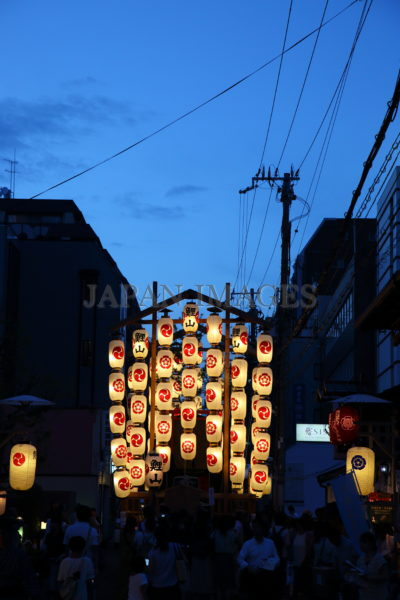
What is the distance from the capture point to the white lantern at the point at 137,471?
99.4 ft

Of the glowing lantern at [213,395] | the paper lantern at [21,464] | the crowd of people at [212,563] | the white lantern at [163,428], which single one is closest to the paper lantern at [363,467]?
the crowd of people at [212,563]

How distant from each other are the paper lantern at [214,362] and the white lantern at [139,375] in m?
1.98

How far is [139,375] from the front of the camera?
101ft

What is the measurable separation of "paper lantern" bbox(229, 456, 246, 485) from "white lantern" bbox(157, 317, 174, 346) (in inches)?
168

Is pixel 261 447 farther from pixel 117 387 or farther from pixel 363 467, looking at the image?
pixel 363 467

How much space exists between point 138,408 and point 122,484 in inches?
95.3

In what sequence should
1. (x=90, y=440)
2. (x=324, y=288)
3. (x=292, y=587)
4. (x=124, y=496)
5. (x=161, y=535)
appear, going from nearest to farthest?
(x=161, y=535)
(x=292, y=587)
(x=124, y=496)
(x=90, y=440)
(x=324, y=288)

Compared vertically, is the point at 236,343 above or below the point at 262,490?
above

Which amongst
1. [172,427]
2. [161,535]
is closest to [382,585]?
[161,535]

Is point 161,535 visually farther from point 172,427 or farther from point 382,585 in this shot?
point 172,427

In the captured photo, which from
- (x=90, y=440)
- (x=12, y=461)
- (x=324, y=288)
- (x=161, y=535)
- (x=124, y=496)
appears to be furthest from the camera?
(x=324, y=288)

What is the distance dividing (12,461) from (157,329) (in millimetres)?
9600

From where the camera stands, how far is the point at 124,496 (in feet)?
98.8

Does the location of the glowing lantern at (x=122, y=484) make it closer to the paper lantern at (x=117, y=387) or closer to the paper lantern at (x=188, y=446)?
the paper lantern at (x=188, y=446)
